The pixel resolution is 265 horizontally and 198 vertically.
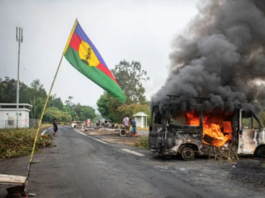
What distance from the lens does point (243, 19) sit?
42.1 feet

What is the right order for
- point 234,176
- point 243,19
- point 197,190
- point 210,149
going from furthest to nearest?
1. point 243,19
2. point 210,149
3. point 234,176
4. point 197,190

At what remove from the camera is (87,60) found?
21.4 ft

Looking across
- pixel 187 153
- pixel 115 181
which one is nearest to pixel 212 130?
pixel 187 153

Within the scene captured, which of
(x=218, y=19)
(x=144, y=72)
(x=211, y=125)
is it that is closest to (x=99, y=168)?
(x=211, y=125)

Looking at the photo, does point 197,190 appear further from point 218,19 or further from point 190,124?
point 218,19

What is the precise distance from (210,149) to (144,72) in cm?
5293

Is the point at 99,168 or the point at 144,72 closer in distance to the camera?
the point at 99,168

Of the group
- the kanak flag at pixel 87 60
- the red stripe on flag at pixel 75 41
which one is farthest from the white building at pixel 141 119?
the red stripe on flag at pixel 75 41

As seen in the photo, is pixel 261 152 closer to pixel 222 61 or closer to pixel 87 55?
pixel 222 61

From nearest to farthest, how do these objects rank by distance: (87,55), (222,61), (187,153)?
(87,55)
(187,153)
(222,61)

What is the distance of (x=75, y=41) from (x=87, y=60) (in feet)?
1.85

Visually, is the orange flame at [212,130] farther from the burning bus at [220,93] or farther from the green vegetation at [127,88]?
the green vegetation at [127,88]

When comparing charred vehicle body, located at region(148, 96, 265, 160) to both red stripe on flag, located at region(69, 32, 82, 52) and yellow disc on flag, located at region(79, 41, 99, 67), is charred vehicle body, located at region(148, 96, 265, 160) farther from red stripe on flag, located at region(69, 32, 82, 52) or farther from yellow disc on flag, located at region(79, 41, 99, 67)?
red stripe on flag, located at region(69, 32, 82, 52)

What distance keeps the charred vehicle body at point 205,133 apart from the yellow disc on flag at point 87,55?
→ 4.04 meters
